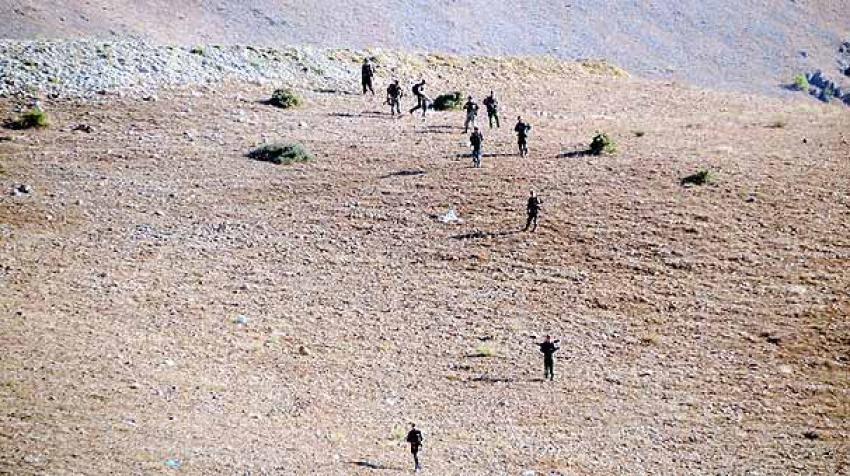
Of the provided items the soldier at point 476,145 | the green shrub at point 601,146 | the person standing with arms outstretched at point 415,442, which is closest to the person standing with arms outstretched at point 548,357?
the person standing with arms outstretched at point 415,442

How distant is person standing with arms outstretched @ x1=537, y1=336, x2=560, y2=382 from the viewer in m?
24.8

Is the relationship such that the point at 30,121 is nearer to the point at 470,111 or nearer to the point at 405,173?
the point at 405,173

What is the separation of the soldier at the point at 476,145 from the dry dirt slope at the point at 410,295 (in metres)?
0.55

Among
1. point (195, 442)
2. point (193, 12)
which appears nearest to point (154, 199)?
point (195, 442)

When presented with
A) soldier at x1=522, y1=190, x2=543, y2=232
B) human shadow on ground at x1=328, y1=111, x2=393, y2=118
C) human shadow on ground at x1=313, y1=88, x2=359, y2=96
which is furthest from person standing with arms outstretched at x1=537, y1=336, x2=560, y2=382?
human shadow on ground at x1=313, y1=88, x2=359, y2=96

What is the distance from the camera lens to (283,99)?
3991cm

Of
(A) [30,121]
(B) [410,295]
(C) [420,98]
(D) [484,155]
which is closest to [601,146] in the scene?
(D) [484,155]

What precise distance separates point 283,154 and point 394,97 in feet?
17.9

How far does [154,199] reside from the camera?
109ft

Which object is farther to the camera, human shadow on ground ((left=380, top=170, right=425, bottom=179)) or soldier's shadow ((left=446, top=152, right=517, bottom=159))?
soldier's shadow ((left=446, top=152, right=517, bottom=159))

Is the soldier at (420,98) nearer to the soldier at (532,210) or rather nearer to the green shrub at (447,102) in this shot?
the green shrub at (447,102)

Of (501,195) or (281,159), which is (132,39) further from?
(501,195)

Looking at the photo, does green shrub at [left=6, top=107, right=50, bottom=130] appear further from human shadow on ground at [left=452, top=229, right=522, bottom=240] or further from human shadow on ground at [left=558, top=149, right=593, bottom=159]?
human shadow on ground at [left=558, top=149, right=593, bottom=159]

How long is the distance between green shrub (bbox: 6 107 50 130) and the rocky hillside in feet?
29.3
